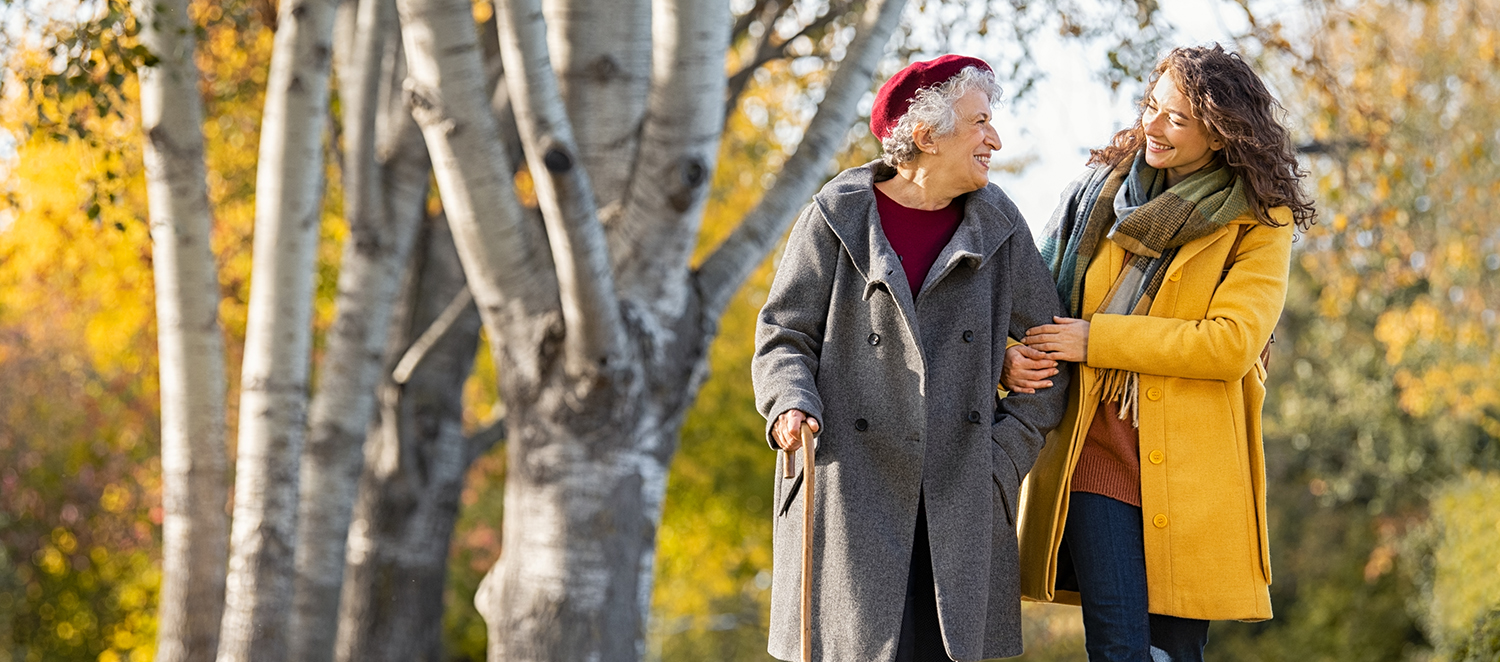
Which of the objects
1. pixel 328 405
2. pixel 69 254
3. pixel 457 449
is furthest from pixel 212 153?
pixel 328 405

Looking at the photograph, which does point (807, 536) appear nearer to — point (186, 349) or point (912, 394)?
point (912, 394)

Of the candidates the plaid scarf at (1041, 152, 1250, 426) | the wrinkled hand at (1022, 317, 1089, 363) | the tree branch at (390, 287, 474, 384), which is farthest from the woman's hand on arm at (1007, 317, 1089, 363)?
the tree branch at (390, 287, 474, 384)

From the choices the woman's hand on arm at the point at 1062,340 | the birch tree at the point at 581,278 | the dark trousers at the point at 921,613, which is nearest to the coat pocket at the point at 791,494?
the dark trousers at the point at 921,613

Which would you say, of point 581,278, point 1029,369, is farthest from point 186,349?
point 1029,369

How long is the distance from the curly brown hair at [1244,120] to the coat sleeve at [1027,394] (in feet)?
1.53

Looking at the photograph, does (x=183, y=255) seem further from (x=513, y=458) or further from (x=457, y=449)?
(x=457, y=449)

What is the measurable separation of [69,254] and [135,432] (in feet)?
12.6

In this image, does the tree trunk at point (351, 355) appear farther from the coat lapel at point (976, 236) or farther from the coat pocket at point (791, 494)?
the coat lapel at point (976, 236)

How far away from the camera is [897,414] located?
2967mm

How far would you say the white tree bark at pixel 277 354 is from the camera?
585cm

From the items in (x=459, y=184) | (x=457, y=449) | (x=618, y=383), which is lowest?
(x=457, y=449)

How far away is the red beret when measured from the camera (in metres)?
3.05

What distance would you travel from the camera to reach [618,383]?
4.93 metres

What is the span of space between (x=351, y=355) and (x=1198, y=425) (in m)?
4.67
